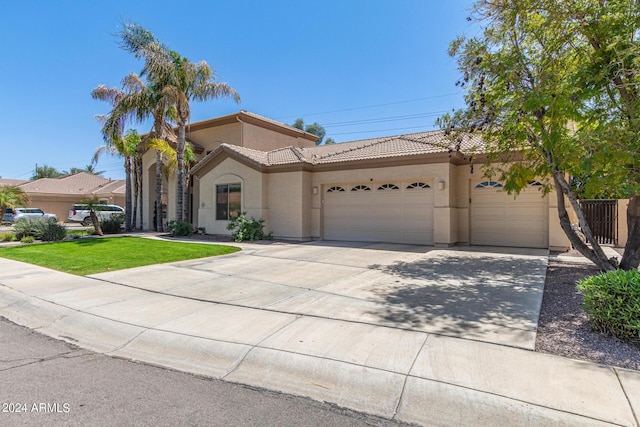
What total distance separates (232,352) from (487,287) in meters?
5.33

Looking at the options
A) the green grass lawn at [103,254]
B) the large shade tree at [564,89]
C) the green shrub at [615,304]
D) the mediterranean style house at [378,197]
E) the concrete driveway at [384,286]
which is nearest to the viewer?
the green shrub at [615,304]

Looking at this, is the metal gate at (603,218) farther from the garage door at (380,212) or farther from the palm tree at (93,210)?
the palm tree at (93,210)

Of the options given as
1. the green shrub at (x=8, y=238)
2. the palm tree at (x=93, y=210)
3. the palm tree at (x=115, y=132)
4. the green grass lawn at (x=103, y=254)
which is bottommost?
the green grass lawn at (x=103, y=254)

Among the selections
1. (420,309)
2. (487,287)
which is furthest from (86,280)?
(487,287)

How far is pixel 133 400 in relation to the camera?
342 centimetres

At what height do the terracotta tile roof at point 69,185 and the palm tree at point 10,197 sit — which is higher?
the terracotta tile roof at point 69,185

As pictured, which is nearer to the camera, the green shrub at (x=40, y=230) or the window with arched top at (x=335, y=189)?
the window with arched top at (x=335, y=189)

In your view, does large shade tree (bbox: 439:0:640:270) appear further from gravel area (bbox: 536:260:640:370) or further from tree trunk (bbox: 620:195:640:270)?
gravel area (bbox: 536:260:640:370)

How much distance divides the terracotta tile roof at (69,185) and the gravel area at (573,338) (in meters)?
44.0

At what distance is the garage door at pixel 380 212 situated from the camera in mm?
14633

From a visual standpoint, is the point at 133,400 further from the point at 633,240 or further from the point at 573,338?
the point at 633,240

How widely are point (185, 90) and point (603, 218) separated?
19977 mm

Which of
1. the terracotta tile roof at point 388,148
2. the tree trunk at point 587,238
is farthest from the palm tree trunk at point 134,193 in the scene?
the tree trunk at point 587,238

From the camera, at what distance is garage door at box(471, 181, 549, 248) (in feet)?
43.3
